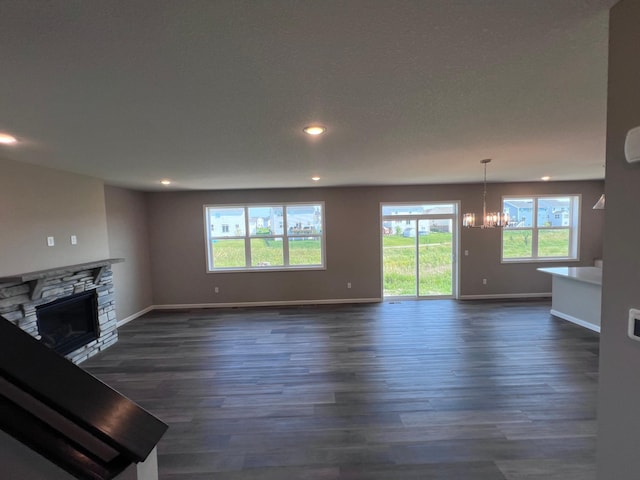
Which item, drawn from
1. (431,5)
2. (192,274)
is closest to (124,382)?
(192,274)

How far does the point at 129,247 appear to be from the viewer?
526cm

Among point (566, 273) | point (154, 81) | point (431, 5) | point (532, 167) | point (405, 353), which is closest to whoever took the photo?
point (431, 5)

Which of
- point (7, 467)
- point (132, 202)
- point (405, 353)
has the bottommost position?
point (405, 353)

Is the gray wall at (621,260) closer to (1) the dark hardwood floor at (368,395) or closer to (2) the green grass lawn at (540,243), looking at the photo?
(1) the dark hardwood floor at (368,395)

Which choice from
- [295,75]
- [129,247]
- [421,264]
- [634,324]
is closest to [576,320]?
[421,264]

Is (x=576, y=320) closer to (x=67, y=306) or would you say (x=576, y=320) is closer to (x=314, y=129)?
(x=314, y=129)

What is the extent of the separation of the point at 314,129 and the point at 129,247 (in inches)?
188

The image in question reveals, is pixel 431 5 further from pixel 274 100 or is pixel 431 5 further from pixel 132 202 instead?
pixel 132 202

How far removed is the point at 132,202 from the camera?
17.7 feet

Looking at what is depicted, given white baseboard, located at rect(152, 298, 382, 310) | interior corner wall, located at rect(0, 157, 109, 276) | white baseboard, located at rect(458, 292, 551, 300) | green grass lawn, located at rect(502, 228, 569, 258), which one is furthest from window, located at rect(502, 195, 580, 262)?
interior corner wall, located at rect(0, 157, 109, 276)

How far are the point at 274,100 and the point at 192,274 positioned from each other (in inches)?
205

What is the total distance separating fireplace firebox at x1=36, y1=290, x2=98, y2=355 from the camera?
11.1 ft

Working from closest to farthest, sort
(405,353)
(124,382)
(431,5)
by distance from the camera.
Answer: (431,5)
(124,382)
(405,353)

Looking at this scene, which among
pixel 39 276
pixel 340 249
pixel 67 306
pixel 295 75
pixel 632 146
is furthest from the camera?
pixel 340 249
